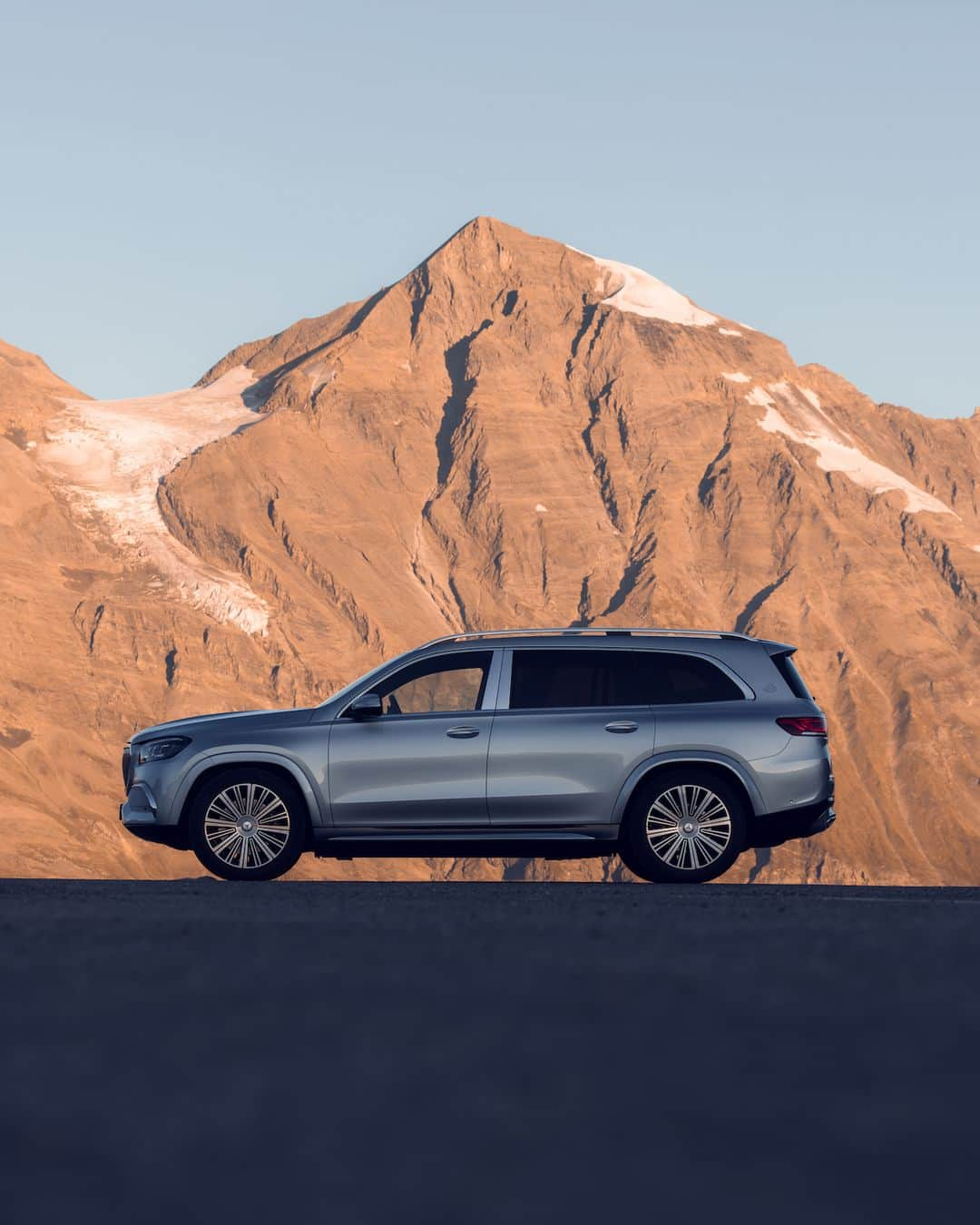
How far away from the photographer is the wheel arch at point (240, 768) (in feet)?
41.4

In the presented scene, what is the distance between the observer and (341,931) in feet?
30.6

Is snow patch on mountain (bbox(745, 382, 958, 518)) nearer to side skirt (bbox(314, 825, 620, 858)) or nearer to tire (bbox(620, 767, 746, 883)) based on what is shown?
tire (bbox(620, 767, 746, 883))

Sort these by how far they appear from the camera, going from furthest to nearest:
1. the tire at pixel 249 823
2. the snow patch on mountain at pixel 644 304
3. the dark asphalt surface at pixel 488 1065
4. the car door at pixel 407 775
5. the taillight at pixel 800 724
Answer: the snow patch on mountain at pixel 644 304
the taillight at pixel 800 724
the tire at pixel 249 823
the car door at pixel 407 775
the dark asphalt surface at pixel 488 1065

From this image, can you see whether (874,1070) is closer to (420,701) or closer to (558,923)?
(558,923)

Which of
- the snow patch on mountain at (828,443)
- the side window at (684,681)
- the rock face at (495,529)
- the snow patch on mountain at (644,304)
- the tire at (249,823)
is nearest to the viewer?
the tire at (249,823)

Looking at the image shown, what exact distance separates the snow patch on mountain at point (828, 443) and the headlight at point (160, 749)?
169198 millimetres

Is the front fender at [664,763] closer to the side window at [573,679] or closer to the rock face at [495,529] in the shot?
the side window at [573,679]

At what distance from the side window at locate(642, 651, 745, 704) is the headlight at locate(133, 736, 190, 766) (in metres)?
3.16

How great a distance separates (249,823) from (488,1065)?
696cm

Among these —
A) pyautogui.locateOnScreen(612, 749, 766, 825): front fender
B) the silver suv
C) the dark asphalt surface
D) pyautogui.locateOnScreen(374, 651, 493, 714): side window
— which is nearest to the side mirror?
the silver suv

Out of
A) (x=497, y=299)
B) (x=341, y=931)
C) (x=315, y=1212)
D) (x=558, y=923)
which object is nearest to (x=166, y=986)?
(x=341, y=931)

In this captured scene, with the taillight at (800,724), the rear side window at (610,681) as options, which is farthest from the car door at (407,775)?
the taillight at (800,724)

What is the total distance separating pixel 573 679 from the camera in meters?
12.9

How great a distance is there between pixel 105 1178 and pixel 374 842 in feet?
26.6
